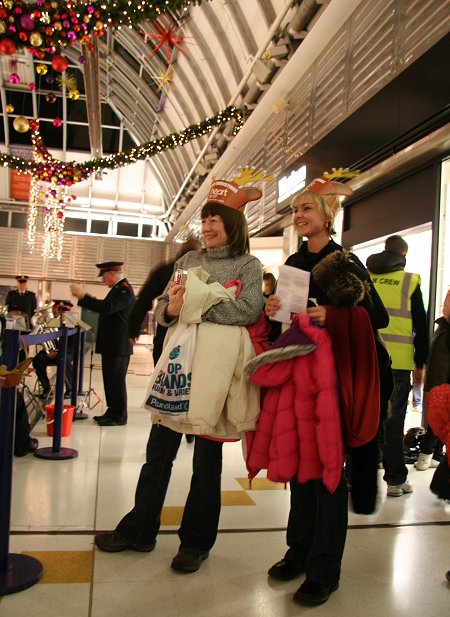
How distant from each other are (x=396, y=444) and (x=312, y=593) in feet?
5.68

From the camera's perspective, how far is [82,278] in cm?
1941

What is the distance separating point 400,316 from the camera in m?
3.60

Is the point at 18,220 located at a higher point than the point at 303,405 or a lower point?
higher

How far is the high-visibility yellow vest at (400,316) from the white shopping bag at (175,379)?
1.86m

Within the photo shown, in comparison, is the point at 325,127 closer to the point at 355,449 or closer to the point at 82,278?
the point at 355,449

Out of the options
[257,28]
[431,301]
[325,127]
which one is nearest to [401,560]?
[431,301]

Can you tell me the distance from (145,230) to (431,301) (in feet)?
57.1

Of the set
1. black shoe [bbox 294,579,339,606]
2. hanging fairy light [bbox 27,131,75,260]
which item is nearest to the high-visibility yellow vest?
black shoe [bbox 294,579,339,606]

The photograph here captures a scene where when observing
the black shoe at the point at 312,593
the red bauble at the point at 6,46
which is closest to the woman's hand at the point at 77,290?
the red bauble at the point at 6,46

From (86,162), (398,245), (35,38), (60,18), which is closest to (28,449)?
(398,245)

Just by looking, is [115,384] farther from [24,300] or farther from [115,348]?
[24,300]

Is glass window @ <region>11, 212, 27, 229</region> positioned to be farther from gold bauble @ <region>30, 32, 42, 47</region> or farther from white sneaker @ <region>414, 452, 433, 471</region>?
white sneaker @ <region>414, 452, 433, 471</region>

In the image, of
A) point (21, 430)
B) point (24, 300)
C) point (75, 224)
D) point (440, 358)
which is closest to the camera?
point (440, 358)

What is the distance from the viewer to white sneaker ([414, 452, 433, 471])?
13.3 feet
